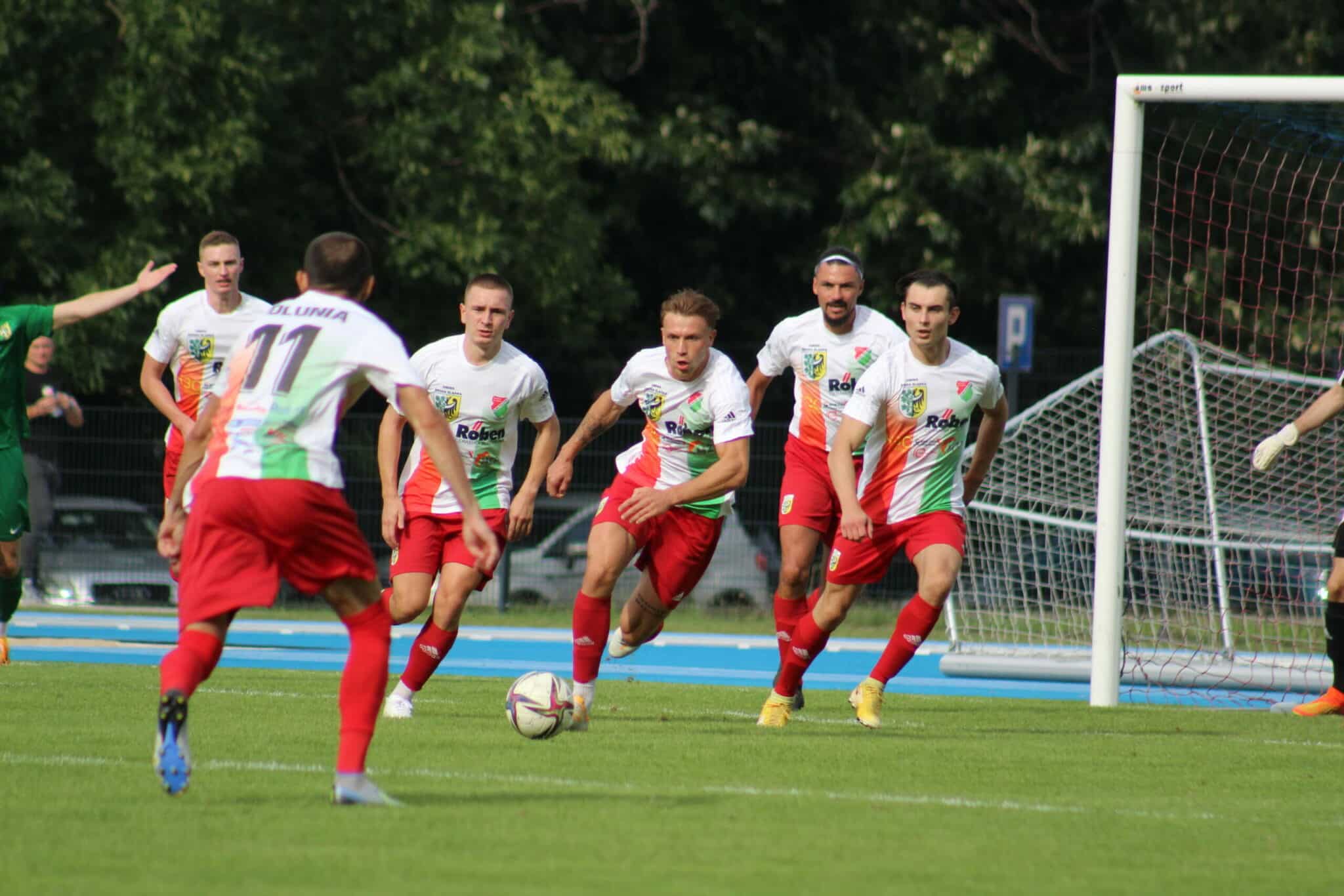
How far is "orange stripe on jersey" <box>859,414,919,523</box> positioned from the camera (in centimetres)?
955

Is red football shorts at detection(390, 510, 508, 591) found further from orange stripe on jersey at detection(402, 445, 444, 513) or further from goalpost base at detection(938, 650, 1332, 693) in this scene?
goalpost base at detection(938, 650, 1332, 693)

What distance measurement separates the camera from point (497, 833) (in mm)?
5895

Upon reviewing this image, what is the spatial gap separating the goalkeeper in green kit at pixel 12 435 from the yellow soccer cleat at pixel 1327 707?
22.4 ft

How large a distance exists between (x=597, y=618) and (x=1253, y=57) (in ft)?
55.5

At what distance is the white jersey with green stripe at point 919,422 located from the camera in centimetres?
952

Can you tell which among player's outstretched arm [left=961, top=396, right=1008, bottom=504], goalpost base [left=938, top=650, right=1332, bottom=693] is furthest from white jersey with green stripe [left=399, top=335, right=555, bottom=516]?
goalpost base [left=938, top=650, right=1332, bottom=693]

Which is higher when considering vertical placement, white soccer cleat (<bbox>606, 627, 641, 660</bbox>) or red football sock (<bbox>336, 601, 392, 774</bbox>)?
red football sock (<bbox>336, 601, 392, 774</bbox>)

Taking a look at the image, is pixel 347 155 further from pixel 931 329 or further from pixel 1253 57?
pixel 931 329

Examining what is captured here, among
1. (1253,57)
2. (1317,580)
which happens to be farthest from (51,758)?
(1253,57)

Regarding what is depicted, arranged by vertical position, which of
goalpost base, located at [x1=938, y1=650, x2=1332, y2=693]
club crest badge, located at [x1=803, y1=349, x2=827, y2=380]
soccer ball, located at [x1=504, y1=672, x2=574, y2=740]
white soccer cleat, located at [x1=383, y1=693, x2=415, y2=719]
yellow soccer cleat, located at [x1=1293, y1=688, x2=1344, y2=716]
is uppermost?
club crest badge, located at [x1=803, y1=349, x2=827, y2=380]

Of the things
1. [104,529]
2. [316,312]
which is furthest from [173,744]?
[104,529]

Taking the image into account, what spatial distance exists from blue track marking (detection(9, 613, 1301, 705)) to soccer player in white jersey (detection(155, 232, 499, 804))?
6.74 meters

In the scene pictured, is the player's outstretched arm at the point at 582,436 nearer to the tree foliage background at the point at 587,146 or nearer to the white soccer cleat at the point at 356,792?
the white soccer cleat at the point at 356,792

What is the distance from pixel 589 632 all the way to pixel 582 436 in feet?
3.75
